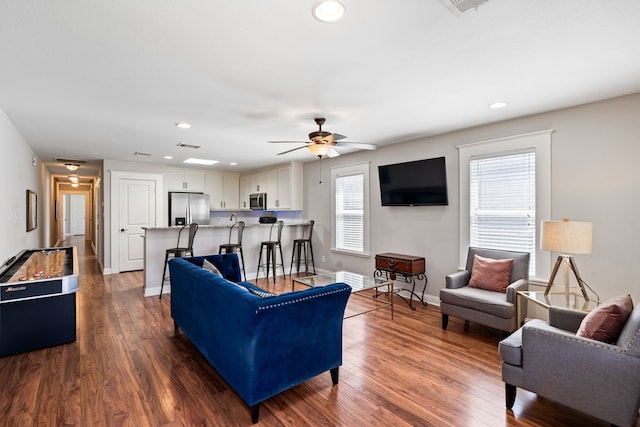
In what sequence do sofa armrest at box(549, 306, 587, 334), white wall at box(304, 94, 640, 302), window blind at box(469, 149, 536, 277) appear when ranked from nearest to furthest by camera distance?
sofa armrest at box(549, 306, 587, 334) < white wall at box(304, 94, 640, 302) < window blind at box(469, 149, 536, 277)

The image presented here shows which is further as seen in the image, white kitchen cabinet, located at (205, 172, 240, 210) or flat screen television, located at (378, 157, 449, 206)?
white kitchen cabinet, located at (205, 172, 240, 210)

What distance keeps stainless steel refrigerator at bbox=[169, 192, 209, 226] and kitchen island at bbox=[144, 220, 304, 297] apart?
83.5 inches

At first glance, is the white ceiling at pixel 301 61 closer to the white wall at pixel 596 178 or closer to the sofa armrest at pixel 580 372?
the white wall at pixel 596 178

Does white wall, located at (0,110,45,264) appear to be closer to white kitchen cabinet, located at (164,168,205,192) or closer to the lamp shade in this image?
white kitchen cabinet, located at (164,168,205,192)

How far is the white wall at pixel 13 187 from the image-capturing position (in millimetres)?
3320

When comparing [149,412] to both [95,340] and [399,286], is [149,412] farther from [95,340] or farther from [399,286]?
[399,286]

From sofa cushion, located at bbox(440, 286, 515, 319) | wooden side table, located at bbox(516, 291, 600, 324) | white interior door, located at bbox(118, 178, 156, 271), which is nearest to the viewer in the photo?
wooden side table, located at bbox(516, 291, 600, 324)

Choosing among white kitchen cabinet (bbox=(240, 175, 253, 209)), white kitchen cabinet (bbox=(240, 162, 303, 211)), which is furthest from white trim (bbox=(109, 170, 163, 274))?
white kitchen cabinet (bbox=(240, 162, 303, 211))

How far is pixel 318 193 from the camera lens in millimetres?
6363

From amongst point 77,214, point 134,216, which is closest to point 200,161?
point 134,216

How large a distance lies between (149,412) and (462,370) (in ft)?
7.86

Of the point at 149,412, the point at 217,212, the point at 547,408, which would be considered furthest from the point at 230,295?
the point at 217,212

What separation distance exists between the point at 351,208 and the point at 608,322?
408 centimetres

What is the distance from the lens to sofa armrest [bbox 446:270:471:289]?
3.57 metres
